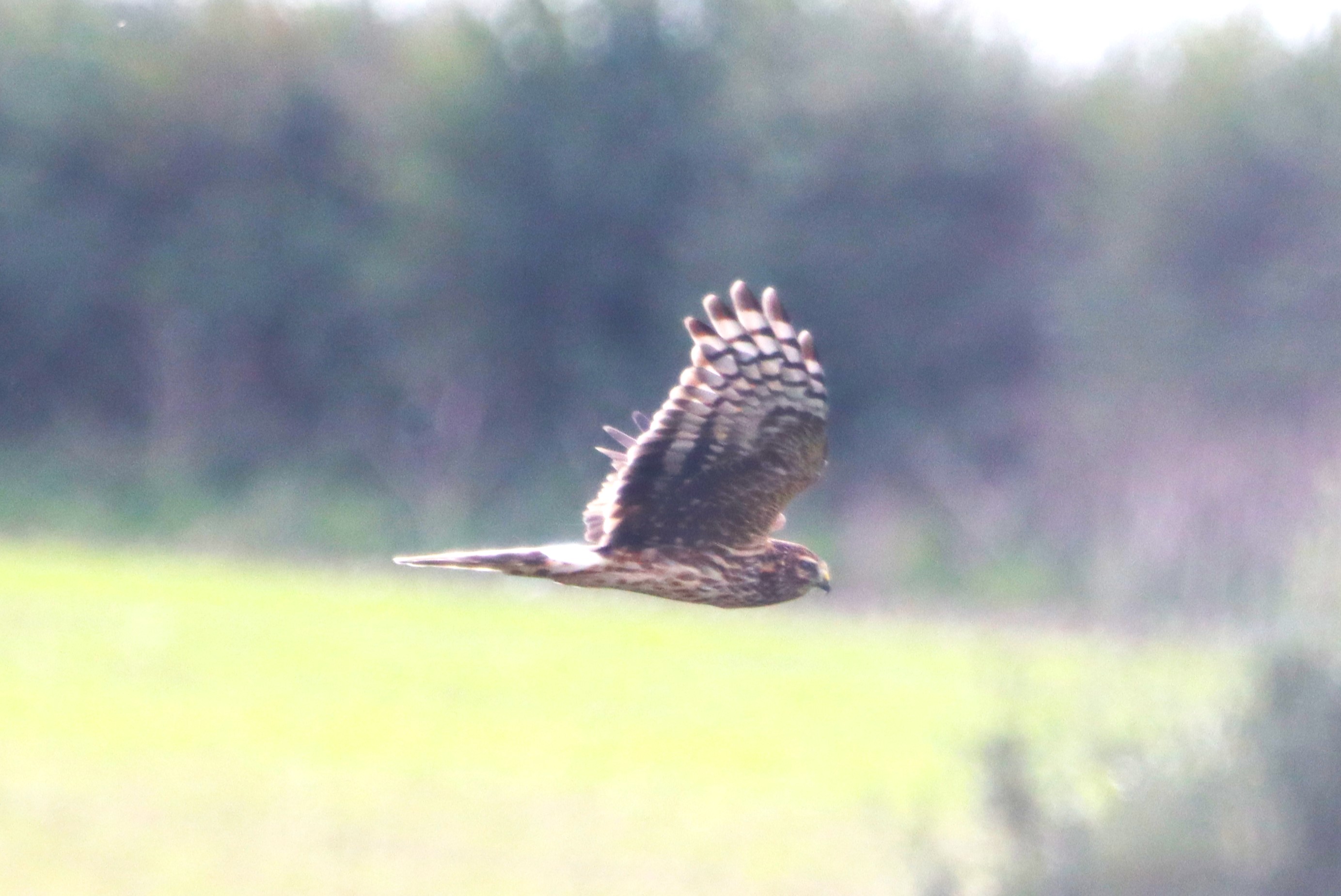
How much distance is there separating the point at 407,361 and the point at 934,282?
199 inches

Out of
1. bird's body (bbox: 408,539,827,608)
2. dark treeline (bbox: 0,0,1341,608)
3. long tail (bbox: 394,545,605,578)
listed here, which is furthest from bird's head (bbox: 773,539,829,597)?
dark treeline (bbox: 0,0,1341,608)

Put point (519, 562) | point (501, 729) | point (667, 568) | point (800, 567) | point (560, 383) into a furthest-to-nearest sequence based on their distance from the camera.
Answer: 1. point (501, 729)
2. point (560, 383)
3. point (800, 567)
4. point (667, 568)
5. point (519, 562)

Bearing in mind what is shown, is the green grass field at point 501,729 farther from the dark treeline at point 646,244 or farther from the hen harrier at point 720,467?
the hen harrier at point 720,467

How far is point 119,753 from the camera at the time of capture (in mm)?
15609

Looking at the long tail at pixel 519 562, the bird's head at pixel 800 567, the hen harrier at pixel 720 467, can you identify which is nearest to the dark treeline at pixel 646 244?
the bird's head at pixel 800 567

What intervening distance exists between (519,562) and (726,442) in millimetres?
446

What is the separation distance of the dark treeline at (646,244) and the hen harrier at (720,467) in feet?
33.6

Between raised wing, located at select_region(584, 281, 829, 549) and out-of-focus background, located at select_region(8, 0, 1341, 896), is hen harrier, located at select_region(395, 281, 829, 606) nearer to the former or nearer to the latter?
raised wing, located at select_region(584, 281, 829, 549)

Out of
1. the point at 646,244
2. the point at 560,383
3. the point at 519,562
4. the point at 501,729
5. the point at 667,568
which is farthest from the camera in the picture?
the point at 501,729

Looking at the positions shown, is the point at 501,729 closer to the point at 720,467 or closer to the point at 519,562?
the point at 720,467

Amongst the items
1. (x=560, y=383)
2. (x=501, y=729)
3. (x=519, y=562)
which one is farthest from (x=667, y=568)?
(x=501, y=729)

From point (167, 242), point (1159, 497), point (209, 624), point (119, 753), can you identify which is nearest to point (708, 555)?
point (1159, 497)

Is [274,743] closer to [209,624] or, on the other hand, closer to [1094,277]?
[209,624]

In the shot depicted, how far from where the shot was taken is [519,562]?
3043 mm
